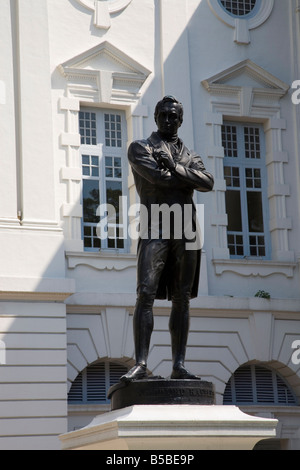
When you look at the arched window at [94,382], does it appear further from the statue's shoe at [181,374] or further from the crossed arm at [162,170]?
the crossed arm at [162,170]

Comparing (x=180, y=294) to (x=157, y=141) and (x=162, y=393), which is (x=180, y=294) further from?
(x=157, y=141)

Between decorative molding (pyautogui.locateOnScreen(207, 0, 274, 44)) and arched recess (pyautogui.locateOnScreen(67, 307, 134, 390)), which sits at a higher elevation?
decorative molding (pyautogui.locateOnScreen(207, 0, 274, 44))

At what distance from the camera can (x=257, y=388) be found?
20000 mm

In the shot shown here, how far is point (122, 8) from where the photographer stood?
803 inches

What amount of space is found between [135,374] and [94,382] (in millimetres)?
9458

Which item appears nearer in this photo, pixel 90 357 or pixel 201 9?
pixel 90 357

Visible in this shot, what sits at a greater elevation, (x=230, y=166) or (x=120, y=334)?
(x=230, y=166)

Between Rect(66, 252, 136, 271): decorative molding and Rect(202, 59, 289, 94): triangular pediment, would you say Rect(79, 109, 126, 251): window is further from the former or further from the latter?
Rect(202, 59, 289, 94): triangular pediment

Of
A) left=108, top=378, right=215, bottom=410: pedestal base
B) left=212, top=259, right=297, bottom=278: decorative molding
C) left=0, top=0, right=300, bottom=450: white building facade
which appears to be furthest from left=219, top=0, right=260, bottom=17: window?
left=108, top=378, right=215, bottom=410: pedestal base

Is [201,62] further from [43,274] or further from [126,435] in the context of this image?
[126,435]

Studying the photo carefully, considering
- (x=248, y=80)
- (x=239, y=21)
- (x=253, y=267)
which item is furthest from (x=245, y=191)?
(x=239, y=21)

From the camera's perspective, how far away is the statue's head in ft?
34.5

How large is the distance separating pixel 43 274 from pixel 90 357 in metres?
1.71

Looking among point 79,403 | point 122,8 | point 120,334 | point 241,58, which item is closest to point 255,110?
point 241,58
